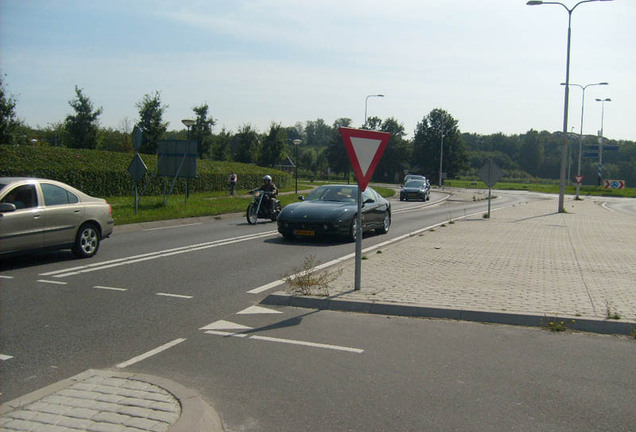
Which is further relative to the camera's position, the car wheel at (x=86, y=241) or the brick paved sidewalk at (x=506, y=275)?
the car wheel at (x=86, y=241)

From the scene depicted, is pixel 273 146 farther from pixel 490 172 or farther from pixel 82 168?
pixel 490 172

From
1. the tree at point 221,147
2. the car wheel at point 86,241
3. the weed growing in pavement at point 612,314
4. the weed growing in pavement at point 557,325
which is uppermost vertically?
the tree at point 221,147

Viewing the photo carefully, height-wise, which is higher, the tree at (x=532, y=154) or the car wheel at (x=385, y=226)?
the tree at (x=532, y=154)

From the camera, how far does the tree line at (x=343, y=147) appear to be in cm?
4028

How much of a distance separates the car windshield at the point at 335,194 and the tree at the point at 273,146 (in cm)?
4486

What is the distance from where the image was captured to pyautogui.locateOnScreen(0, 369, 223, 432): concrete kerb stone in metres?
3.69

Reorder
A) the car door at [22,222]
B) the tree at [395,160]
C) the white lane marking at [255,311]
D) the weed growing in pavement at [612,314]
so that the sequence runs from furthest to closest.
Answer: the tree at [395,160]
the car door at [22,222]
the white lane marking at [255,311]
the weed growing in pavement at [612,314]

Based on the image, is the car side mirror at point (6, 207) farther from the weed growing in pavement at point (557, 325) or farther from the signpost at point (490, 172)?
the signpost at point (490, 172)

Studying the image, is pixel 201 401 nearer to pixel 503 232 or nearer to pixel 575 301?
pixel 575 301

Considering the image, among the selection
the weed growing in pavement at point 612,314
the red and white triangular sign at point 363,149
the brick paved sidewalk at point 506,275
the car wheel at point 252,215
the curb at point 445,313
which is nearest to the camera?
the curb at point 445,313

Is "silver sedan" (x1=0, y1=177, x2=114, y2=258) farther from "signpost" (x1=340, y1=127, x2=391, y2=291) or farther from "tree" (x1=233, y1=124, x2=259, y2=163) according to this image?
"tree" (x1=233, y1=124, x2=259, y2=163)

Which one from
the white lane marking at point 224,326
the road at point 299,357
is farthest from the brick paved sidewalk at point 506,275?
the white lane marking at point 224,326

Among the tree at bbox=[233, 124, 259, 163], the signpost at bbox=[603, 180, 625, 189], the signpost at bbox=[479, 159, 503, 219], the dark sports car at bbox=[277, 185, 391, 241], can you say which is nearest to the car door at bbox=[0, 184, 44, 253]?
the dark sports car at bbox=[277, 185, 391, 241]

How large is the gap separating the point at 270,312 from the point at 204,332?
45.1 inches
